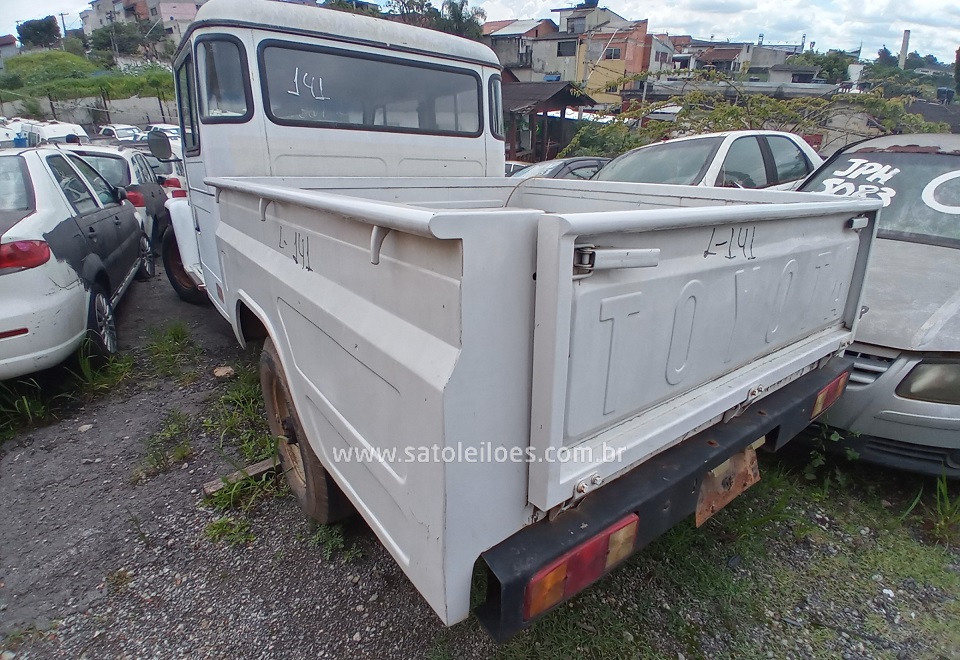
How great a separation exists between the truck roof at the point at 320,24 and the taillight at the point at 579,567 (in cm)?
315

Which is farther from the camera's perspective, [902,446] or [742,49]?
[742,49]

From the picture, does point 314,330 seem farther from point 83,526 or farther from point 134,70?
point 134,70

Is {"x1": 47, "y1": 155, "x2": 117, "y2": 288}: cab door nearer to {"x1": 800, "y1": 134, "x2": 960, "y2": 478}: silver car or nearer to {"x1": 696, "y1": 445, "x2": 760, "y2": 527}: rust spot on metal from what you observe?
{"x1": 696, "y1": 445, "x2": 760, "y2": 527}: rust spot on metal

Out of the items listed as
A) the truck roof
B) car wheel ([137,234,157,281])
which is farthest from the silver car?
car wheel ([137,234,157,281])

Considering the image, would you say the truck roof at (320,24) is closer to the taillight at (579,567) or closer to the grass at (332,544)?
the grass at (332,544)

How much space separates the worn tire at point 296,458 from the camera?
2.14 meters

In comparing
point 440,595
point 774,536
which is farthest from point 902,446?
point 440,595

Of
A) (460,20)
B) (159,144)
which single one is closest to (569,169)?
(159,144)

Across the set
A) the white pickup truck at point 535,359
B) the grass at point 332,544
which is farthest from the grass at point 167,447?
the grass at point 332,544

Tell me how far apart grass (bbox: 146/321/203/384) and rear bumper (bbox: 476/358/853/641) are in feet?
11.2

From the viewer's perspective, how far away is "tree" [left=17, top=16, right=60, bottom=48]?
209ft

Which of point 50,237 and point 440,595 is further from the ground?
point 50,237

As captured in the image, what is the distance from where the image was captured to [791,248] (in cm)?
188

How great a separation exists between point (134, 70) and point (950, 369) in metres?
55.4
